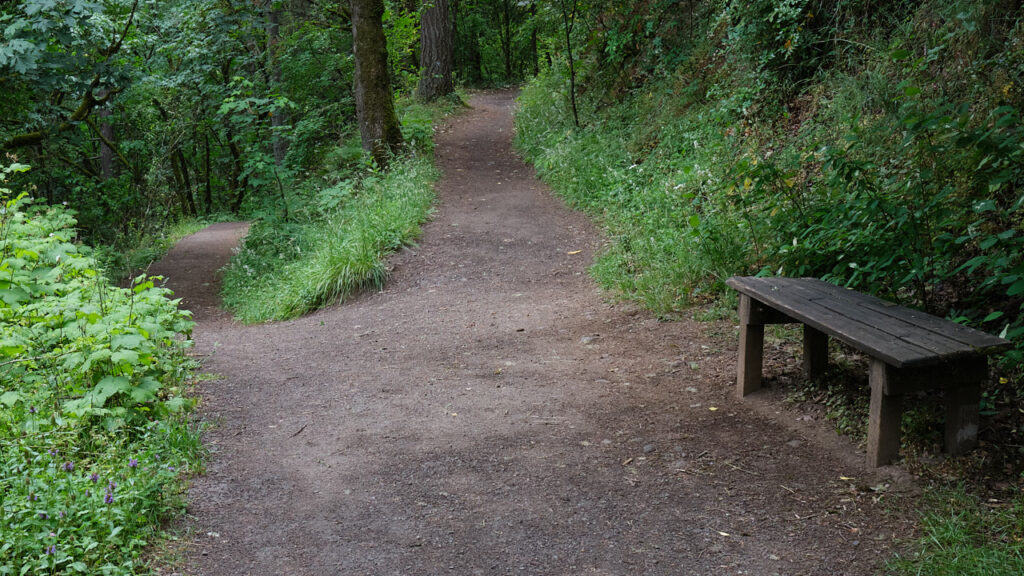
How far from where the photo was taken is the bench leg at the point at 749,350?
4.61 meters

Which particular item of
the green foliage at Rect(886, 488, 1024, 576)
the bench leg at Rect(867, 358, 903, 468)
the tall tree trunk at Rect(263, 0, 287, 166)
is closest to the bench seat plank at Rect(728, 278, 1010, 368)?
the bench leg at Rect(867, 358, 903, 468)

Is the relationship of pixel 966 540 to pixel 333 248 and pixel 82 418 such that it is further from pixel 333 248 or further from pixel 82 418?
pixel 333 248

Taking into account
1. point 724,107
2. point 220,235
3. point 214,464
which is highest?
point 724,107

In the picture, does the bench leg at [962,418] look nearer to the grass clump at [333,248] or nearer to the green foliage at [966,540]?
the green foliage at [966,540]

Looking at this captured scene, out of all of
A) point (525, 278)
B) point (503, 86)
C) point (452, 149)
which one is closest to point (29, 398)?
point (525, 278)

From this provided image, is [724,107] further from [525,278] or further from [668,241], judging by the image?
[525,278]

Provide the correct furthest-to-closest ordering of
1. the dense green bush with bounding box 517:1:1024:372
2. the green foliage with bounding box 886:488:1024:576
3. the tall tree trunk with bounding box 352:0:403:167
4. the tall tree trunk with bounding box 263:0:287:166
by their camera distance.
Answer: the tall tree trunk with bounding box 263:0:287:166 < the tall tree trunk with bounding box 352:0:403:167 < the dense green bush with bounding box 517:1:1024:372 < the green foliage with bounding box 886:488:1024:576

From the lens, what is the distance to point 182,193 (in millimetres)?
27922

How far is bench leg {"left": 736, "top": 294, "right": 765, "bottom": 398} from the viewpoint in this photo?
461 centimetres

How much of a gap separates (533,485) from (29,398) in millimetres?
3115

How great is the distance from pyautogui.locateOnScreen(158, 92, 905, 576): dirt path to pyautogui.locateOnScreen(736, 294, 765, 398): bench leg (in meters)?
0.17

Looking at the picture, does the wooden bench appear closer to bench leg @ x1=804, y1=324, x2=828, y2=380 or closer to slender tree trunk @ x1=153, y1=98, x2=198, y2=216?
bench leg @ x1=804, y1=324, x2=828, y2=380

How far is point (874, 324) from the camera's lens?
3.63m

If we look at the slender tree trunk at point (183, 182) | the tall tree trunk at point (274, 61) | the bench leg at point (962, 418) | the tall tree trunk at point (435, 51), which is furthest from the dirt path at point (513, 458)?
the slender tree trunk at point (183, 182)
